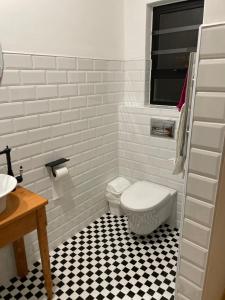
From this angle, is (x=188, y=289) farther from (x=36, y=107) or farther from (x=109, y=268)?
(x=36, y=107)

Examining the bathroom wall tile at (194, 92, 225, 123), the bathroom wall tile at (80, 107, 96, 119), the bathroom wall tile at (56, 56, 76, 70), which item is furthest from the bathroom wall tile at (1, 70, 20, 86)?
the bathroom wall tile at (194, 92, 225, 123)

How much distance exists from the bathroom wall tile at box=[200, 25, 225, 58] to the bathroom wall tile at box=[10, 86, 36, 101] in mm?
1118

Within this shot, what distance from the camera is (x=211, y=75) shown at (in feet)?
2.51

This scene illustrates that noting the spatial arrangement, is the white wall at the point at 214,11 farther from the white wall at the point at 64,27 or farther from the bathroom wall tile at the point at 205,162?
the white wall at the point at 64,27

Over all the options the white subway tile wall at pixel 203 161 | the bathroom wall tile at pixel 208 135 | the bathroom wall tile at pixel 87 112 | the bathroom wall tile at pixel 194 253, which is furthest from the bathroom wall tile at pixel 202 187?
the bathroom wall tile at pixel 87 112

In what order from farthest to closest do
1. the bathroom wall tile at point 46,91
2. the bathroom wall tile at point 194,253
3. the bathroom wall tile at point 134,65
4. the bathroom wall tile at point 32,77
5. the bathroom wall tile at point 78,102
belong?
the bathroom wall tile at point 134,65 < the bathroom wall tile at point 78,102 < the bathroom wall tile at point 46,91 < the bathroom wall tile at point 32,77 < the bathroom wall tile at point 194,253

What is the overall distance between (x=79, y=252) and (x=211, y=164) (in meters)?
1.50

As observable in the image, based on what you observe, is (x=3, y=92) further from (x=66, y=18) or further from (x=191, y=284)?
(x=191, y=284)

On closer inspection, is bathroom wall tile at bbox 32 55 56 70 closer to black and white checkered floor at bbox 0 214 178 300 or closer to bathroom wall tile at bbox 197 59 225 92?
bathroom wall tile at bbox 197 59 225 92

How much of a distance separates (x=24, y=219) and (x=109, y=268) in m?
0.85

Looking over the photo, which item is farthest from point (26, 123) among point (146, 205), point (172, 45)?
point (172, 45)

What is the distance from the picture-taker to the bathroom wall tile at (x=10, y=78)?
1.38 meters

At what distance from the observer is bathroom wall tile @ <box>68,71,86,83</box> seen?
5.76 feet

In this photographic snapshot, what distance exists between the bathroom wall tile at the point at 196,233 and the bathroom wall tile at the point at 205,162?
23 cm
